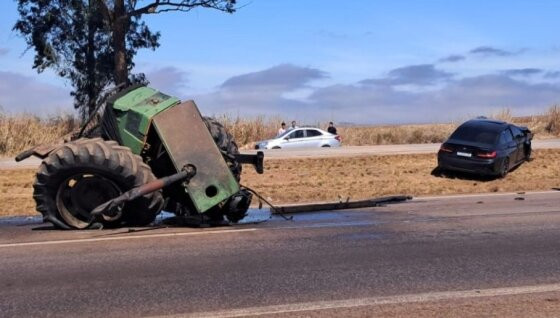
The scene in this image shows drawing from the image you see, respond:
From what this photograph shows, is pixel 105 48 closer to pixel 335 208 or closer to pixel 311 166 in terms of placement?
pixel 311 166

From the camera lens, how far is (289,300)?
21.3 feet

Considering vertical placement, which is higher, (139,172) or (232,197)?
(139,172)

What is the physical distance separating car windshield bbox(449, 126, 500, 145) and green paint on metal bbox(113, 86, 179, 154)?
40.0ft

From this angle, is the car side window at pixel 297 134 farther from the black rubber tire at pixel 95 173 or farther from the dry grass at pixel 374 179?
the black rubber tire at pixel 95 173

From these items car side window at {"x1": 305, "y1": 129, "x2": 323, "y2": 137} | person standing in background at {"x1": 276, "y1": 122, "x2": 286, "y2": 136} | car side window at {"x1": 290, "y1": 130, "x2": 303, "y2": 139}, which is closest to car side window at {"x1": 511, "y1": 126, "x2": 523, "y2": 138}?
car side window at {"x1": 305, "y1": 129, "x2": 323, "y2": 137}

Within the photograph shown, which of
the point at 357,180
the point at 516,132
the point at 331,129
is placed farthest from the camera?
the point at 331,129

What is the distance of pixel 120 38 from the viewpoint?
119 feet

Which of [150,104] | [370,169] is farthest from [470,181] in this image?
[150,104]

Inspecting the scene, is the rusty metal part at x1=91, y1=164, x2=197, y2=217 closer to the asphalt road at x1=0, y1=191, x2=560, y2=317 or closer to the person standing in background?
the asphalt road at x1=0, y1=191, x2=560, y2=317

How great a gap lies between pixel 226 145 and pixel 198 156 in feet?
5.31

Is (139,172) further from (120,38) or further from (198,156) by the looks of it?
(120,38)

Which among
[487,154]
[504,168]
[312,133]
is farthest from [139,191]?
[312,133]

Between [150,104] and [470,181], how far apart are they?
11.8m

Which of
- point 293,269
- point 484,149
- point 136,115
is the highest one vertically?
point 136,115
